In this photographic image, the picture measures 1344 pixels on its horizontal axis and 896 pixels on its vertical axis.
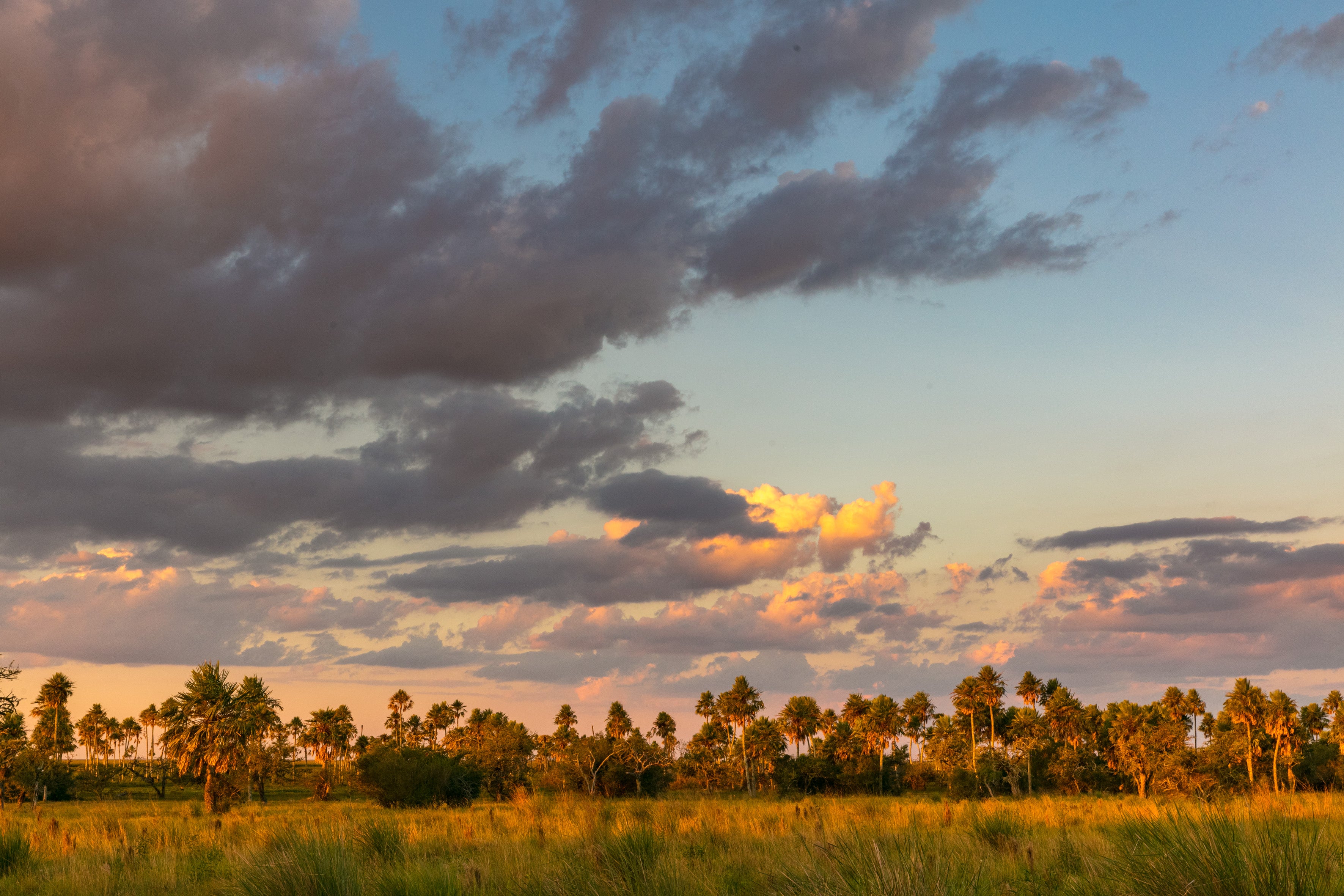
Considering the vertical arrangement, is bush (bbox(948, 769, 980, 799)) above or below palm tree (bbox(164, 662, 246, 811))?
below

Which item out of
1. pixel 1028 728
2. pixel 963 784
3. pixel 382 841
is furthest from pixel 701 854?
pixel 1028 728

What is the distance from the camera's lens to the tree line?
45156mm

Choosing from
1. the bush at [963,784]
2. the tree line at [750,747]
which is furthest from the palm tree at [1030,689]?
the bush at [963,784]

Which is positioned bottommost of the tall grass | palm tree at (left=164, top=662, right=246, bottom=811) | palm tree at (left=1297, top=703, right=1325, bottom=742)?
palm tree at (left=1297, top=703, right=1325, bottom=742)

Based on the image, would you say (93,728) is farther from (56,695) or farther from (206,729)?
(206,729)

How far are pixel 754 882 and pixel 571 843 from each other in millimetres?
3363

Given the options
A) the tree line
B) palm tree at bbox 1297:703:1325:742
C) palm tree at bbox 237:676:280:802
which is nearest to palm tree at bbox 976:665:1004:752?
the tree line

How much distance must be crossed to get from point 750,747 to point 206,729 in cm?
6332

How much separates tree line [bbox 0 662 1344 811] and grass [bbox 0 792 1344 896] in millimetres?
4462

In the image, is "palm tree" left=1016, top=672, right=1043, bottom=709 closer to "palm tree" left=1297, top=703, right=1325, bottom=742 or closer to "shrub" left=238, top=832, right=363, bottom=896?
"palm tree" left=1297, top=703, right=1325, bottom=742

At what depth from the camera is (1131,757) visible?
6103cm

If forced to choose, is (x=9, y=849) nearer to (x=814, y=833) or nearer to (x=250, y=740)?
(x=814, y=833)

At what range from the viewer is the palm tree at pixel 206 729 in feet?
145

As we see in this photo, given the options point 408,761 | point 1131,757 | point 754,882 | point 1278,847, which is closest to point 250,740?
point 408,761
